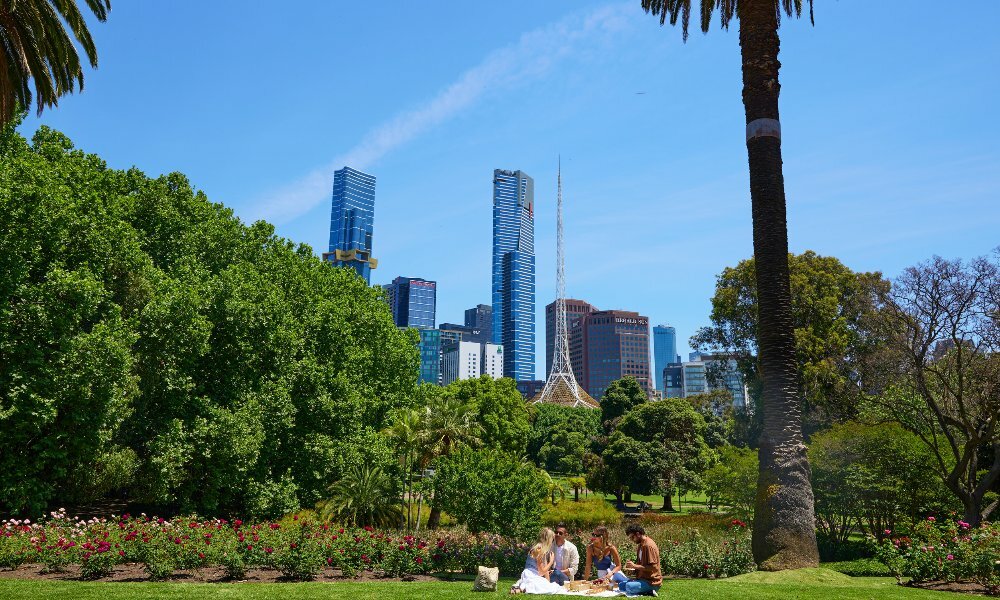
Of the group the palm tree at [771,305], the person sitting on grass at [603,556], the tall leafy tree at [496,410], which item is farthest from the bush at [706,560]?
the tall leafy tree at [496,410]

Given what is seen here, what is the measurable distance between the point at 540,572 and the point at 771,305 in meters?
8.37

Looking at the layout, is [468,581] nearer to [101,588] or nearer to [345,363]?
[101,588]

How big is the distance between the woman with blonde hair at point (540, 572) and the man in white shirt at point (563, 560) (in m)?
0.14

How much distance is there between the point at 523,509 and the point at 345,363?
12.2 metres

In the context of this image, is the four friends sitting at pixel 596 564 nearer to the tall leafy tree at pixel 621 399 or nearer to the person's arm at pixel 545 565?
the person's arm at pixel 545 565

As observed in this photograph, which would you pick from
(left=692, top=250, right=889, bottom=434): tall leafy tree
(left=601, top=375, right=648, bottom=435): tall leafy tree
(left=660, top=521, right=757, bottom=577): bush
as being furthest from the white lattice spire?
(left=660, top=521, right=757, bottom=577): bush

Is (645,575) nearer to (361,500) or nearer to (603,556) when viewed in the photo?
(603,556)

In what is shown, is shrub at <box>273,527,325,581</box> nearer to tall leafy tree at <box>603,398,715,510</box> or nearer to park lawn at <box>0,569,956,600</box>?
park lawn at <box>0,569,956,600</box>

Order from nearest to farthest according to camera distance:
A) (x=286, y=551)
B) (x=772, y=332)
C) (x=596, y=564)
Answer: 1. (x=596, y=564)
2. (x=286, y=551)
3. (x=772, y=332)

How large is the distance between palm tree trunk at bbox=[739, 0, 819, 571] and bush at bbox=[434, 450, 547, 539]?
33.3ft

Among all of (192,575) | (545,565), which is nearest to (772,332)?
(545,565)

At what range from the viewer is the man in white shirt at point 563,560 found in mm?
12375

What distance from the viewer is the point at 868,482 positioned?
901 inches

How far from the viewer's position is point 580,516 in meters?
29.9
